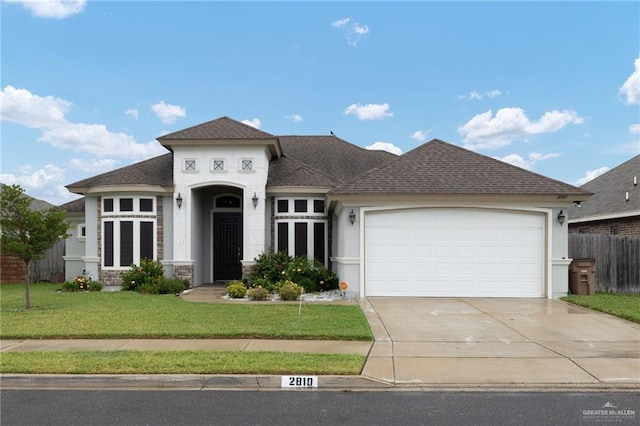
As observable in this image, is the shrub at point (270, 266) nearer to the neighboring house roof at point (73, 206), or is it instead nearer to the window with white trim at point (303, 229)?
the window with white trim at point (303, 229)

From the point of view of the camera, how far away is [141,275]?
614 inches

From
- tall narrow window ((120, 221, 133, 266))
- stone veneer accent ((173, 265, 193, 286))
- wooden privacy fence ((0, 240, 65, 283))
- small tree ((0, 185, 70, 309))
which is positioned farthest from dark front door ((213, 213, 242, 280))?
small tree ((0, 185, 70, 309))

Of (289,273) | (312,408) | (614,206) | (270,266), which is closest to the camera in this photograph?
(312,408)

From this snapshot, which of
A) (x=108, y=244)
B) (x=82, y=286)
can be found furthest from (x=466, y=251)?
(x=82, y=286)

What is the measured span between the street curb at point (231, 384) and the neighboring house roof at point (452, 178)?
7.85 m

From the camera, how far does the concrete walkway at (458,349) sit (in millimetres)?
6047

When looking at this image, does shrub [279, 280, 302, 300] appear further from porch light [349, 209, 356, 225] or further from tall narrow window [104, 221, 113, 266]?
tall narrow window [104, 221, 113, 266]

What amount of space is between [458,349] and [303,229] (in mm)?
9438

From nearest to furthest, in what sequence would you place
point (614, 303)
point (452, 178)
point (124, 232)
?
point (614, 303)
point (452, 178)
point (124, 232)

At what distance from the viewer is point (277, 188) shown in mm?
16344

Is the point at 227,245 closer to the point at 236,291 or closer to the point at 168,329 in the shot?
the point at 236,291

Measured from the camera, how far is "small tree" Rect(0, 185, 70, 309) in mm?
11086

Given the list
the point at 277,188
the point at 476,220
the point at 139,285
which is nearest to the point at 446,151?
the point at 476,220

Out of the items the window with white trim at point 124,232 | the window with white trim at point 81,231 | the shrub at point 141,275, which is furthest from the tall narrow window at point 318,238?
the window with white trim at point 81,231
